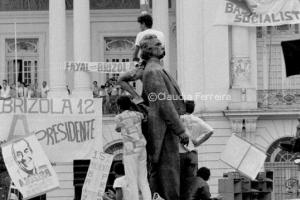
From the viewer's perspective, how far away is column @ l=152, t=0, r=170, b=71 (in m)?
51.8

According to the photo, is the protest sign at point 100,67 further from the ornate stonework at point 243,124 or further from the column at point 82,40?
the ornate stonework at point 243,124

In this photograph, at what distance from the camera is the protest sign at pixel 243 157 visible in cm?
1908

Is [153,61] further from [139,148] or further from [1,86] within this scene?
[1,86]

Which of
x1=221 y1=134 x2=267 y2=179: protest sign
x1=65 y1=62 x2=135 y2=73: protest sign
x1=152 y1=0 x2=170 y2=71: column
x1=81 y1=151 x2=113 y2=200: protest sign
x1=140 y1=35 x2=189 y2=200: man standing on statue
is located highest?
x1=152 y1=0 x2=170 y2=71: column

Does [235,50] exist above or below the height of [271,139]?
above

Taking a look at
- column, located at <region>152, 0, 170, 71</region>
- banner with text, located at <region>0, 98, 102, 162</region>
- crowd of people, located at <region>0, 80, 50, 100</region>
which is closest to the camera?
banner with text, located at <region>0, 98, 102, 162</region>

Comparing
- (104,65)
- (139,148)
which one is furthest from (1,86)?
(139,148)

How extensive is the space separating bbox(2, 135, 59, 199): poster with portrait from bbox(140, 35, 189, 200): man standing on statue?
5.88 metres

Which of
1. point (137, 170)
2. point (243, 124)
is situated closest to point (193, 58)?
point (243, 124)

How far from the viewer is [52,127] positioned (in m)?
26.7

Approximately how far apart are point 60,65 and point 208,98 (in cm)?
676

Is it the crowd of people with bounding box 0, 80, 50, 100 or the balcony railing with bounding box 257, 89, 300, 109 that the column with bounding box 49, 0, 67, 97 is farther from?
the balcony railing with bounding box 257, 89, 300, 109

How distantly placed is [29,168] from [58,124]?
7149 mm

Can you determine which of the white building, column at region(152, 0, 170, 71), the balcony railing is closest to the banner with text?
the white building
